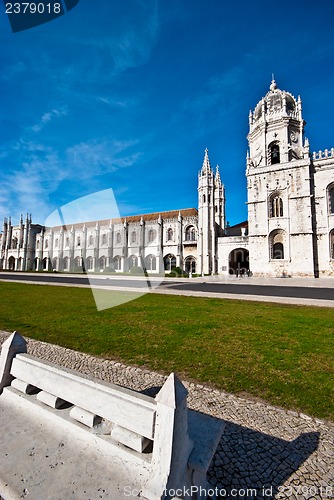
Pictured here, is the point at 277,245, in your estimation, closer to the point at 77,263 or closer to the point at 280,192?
the point at 280,192

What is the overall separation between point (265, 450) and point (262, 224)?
102 ft

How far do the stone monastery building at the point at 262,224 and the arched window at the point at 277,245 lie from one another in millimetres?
115

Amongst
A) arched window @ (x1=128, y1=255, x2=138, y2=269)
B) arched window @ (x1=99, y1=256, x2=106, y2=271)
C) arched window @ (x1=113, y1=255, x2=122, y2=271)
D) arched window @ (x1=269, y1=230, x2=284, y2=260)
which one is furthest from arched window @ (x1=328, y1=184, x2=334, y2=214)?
arched window @ (x1=99, y1=256, x2=106, y2=271)

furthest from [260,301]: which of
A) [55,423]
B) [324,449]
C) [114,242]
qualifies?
[114,242]

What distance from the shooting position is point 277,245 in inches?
1205

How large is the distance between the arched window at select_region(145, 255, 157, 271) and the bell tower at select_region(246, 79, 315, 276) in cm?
1916

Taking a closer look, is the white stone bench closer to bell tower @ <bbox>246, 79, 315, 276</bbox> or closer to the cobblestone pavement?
the cobblestone pavement

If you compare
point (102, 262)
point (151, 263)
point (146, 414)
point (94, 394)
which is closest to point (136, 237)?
point (151, 263)

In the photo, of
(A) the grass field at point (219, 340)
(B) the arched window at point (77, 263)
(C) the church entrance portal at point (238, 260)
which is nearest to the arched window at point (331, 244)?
(C) the church entrance portal at point (238, 260)

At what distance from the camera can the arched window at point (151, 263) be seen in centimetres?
4466

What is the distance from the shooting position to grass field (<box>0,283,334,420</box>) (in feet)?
11.9

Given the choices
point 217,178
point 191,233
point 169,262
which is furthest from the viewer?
point 169,262

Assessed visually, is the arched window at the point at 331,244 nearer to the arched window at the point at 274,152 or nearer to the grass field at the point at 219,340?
the arched window at the point at 274,152

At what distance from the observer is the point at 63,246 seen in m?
56.9
